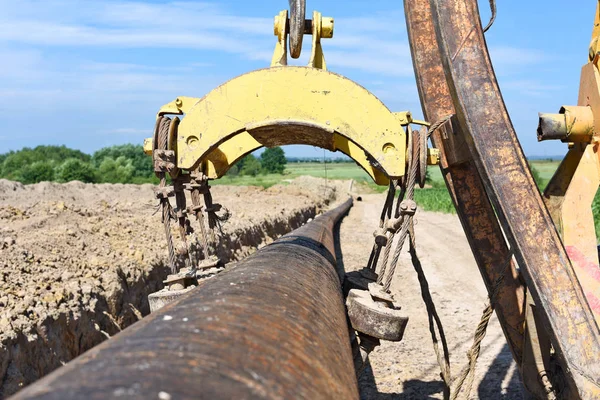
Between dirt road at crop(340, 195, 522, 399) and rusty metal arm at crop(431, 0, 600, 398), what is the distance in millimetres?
2297

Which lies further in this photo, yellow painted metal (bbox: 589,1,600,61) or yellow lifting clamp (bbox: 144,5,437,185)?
yellow painted metal (bbox: 589,1,600,61)

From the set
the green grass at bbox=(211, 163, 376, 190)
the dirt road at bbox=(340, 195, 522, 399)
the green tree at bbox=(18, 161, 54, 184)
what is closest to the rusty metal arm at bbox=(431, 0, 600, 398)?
the dirt road at bbox=(340, 195, 522, 399)

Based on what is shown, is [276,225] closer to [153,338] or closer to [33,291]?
[33,291]

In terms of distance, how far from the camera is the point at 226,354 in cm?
135

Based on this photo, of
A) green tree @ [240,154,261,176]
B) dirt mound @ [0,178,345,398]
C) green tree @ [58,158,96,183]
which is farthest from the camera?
green tree @ [240,154,261,176]

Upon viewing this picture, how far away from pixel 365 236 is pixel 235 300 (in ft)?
51.6

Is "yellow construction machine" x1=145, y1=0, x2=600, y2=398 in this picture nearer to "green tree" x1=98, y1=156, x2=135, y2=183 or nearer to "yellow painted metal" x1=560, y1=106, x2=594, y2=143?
"yellow painted metal" x1=560, y1=106, x2=594, y2=143

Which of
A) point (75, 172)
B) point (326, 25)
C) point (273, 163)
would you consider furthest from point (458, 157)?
point (273, 163)

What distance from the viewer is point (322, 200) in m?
28.2

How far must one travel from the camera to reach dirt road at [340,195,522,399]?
5.42 m

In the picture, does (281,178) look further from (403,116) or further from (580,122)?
(403,116)

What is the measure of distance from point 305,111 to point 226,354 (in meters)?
1.81

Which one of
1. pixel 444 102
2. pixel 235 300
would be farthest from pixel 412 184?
pixel 235 300

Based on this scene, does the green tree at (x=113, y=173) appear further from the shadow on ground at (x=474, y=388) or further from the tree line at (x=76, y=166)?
the shadow on ground at (x=474, y=388)
